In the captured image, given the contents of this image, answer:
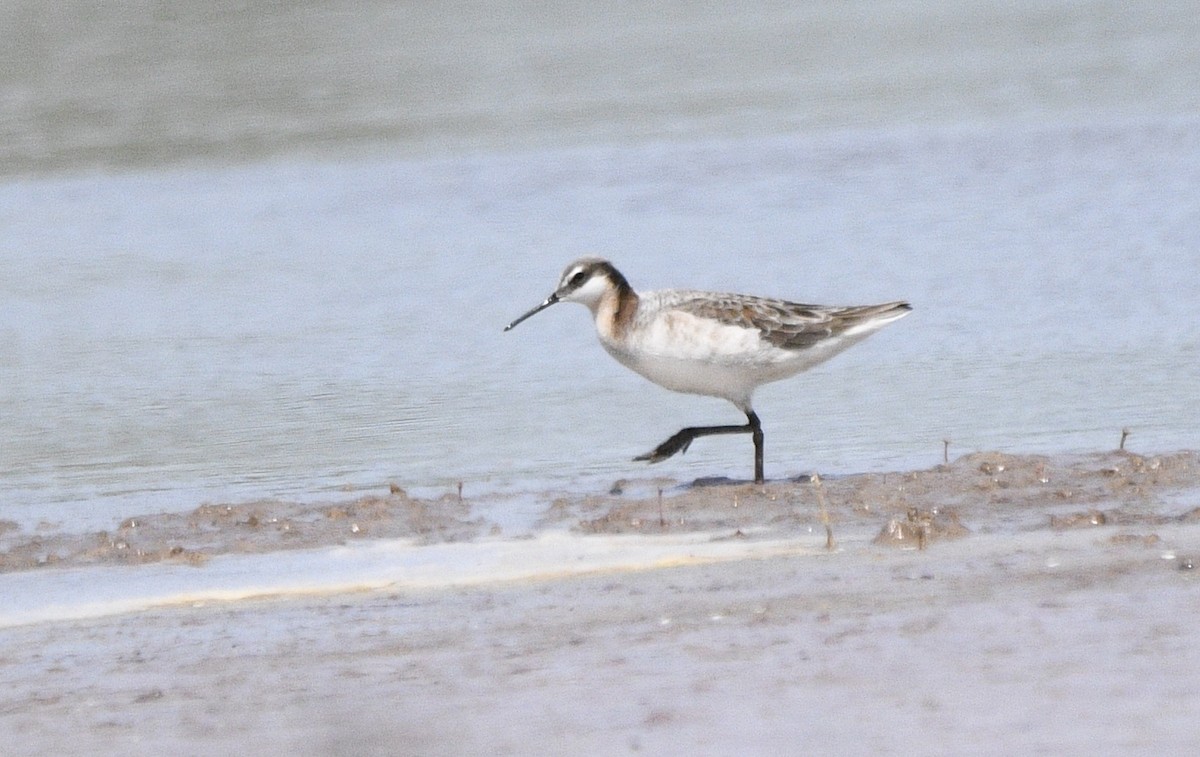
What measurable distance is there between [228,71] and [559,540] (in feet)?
57.5

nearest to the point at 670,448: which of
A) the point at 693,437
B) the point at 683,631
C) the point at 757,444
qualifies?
the point at 693,437

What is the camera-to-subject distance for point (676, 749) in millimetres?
4719

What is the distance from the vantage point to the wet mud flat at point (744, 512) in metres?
7.27

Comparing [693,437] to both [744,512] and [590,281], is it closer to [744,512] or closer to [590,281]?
[590,281]

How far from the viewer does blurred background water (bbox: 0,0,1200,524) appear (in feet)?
31.4

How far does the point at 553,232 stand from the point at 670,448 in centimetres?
630

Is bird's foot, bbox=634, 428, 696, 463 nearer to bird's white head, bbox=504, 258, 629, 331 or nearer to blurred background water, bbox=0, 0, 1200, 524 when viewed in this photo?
blurred background water, bbox=0, 0, 1200, 524

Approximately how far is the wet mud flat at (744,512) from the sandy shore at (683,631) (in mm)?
19

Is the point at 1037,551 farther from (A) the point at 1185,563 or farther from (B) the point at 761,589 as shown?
(B) the point at 761,589

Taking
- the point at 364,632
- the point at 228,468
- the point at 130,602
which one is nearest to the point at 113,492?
the point at 228,468

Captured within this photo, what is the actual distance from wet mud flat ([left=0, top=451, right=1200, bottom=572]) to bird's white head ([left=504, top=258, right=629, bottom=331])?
100 cm

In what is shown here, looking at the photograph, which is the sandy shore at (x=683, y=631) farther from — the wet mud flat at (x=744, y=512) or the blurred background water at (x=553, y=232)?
the blurred background water at (x=553, y=232)

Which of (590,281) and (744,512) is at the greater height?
(590,281)

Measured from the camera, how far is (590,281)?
29.6ft
